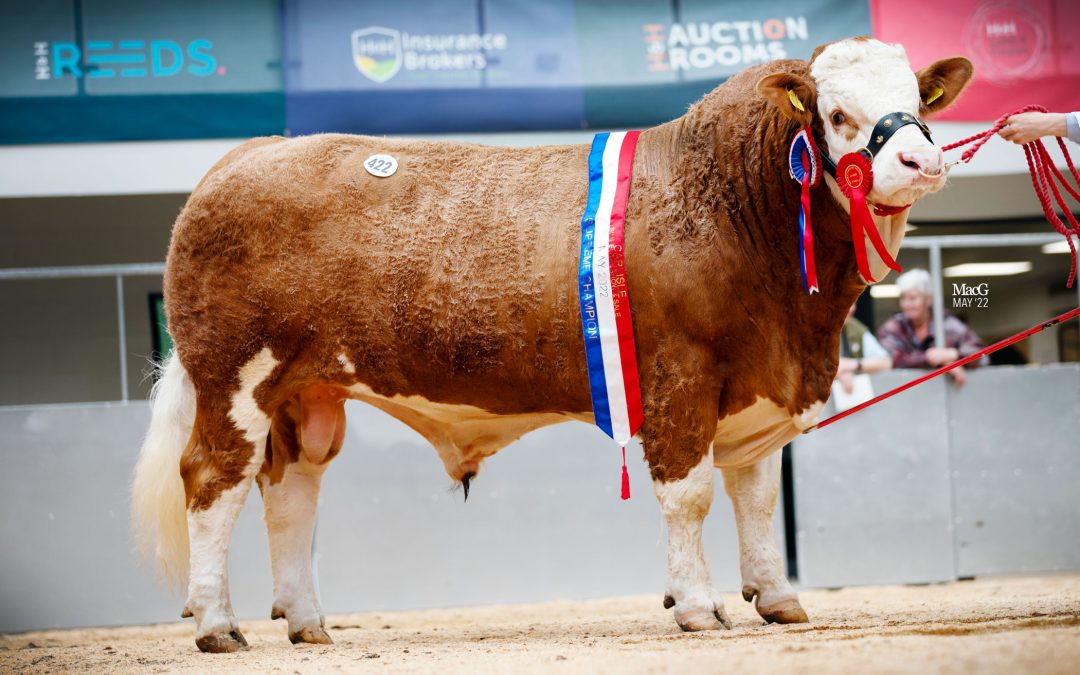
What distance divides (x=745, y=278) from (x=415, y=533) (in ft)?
11.7

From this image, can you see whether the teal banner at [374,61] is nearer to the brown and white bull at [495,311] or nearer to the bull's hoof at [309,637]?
the brown and white bull at [495,311]

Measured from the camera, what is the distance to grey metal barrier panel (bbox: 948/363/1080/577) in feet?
26.4

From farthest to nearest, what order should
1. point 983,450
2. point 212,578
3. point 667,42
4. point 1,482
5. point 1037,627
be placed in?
1. point 667,42
2. point 983,450
3. point 1,482
4. point 212,578
5. point 1037,627

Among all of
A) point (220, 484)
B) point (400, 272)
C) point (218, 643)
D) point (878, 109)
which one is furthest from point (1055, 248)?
point (218, 643)

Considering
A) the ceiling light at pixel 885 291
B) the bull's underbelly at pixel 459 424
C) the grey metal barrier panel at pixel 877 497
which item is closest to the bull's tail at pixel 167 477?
the bull's underbelly at pixel 459 424

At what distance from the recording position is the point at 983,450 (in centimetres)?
810

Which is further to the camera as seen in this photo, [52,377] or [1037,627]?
[52,377]

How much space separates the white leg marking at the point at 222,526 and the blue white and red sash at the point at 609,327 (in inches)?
56.2

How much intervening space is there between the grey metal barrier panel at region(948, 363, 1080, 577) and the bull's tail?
5.04 metres

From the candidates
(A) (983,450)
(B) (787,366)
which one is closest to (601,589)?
(A) (983,450)

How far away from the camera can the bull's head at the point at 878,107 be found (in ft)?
14.2

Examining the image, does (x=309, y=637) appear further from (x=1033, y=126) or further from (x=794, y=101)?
(x=1033, y=126)

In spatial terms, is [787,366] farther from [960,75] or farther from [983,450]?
[983,450]

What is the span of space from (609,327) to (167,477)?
Result: 7.29 ft
